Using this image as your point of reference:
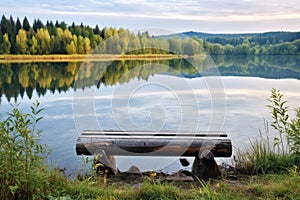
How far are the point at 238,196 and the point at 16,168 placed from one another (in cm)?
217

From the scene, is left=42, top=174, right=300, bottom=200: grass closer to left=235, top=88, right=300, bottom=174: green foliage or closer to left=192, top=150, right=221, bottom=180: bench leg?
left=235, top=88, right=300, bottom=174: green foliage

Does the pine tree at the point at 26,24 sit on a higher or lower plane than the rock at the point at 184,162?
higher

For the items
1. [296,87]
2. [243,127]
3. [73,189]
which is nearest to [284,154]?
[73,189]

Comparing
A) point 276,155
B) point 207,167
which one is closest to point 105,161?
point 207,167

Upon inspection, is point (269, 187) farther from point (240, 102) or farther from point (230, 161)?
point (240, 102)

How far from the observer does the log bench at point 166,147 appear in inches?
202

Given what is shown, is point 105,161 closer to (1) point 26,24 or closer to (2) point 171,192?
(2) point 171,192

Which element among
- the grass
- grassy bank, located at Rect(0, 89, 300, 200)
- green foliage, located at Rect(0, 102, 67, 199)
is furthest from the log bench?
green foliage, located at Rect(0, 102, 67, 199)

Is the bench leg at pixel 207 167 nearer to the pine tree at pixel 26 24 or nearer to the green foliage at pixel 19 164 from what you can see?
the green foliage at pixel 19 164

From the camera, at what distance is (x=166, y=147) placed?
513 cm

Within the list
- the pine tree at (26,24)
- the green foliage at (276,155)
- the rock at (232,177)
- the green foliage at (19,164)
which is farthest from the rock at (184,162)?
the pine tree at (26,24)

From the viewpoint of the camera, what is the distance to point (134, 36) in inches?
197

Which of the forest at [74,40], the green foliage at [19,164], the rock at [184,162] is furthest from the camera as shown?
the forest at [74,40]

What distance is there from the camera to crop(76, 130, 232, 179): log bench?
16.8 feet
